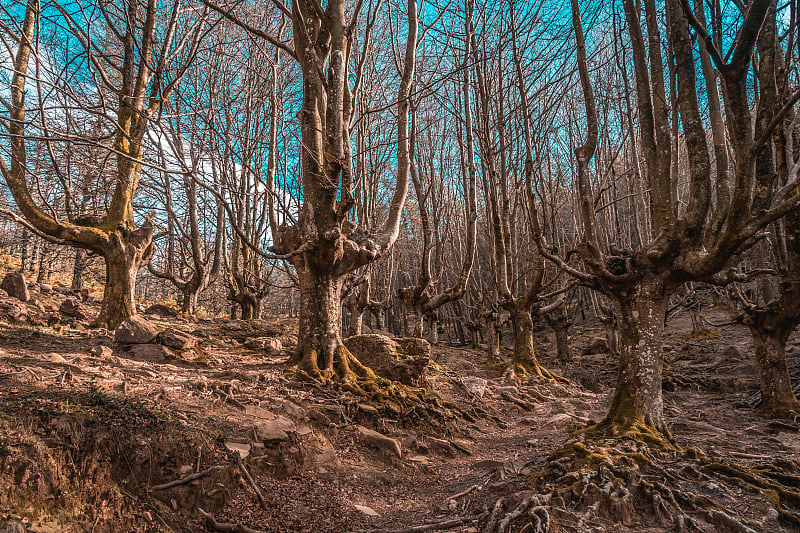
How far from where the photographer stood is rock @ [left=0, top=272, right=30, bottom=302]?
773 cm

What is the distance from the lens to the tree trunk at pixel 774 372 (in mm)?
5509

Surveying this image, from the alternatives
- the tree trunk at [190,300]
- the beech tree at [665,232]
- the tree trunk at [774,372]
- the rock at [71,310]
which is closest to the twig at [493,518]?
the beech tree at [665,232]

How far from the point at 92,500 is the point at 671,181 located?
5.28 meters

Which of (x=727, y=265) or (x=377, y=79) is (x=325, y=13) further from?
(x=727, y=265)

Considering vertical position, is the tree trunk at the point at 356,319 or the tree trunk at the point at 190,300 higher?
the tree trunk at the point at 190,300

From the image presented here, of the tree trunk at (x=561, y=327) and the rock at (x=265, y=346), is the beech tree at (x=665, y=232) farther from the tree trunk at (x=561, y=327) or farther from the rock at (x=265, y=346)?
the tree trunk at (x=561, y=327)

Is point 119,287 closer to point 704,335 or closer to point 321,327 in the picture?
point 321,327

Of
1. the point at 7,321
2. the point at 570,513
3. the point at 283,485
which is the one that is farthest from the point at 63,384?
the point at 570,513

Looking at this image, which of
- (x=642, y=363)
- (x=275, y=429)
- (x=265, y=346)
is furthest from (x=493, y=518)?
(x=265, y=346)

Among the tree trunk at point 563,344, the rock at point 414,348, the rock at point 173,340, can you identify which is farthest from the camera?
the tree trunk at point 563,344

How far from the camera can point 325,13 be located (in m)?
5.48

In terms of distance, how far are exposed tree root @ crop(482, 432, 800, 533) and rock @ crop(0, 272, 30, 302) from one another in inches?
370

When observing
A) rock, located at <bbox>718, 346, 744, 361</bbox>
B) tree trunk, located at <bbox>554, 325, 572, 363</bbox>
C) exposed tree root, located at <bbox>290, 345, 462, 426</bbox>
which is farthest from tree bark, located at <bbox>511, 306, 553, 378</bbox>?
rock, located at <bbox>718, 346, 744, 361</bbox>

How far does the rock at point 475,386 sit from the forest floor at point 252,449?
0.19m
